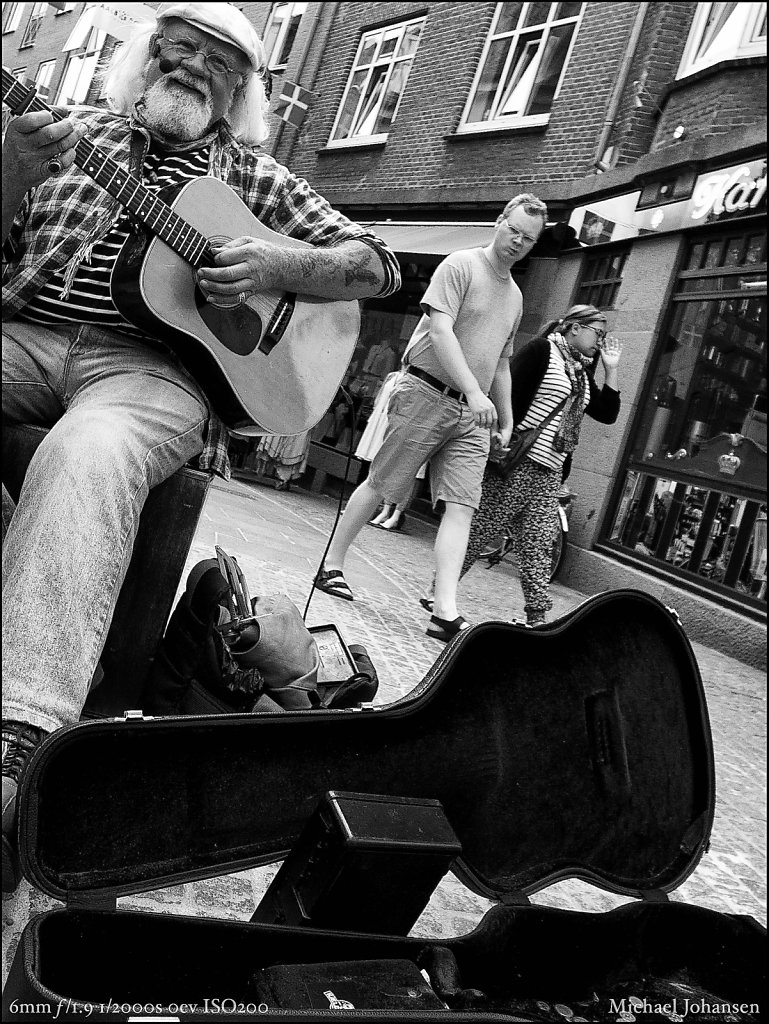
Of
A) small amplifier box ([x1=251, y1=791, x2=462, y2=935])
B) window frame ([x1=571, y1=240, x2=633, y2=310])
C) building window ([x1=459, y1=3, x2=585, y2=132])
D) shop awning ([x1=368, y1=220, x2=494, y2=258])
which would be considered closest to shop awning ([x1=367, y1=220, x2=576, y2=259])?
shop awning ([x1=368, y1=220, x2=494, y2=258])

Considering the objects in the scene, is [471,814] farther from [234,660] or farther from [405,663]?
[405,663]

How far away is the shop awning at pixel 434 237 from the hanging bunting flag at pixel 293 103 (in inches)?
159

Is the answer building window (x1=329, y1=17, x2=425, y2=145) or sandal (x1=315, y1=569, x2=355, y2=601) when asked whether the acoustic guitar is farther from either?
building window (x1=329, y1=17, x2=425, y2=145)

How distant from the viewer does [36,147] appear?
1936 millimetres

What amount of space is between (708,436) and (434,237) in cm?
434

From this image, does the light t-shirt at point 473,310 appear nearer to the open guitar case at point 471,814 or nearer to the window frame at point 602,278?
the open guitar case at point 471,814

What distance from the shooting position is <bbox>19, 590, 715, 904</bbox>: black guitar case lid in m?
1.49

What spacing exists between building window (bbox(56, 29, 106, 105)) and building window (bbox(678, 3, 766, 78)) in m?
6.28

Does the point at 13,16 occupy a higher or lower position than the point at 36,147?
higher

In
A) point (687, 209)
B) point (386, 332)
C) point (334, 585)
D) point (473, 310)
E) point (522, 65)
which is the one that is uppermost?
point (522, 65)

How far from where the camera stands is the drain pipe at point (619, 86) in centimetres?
896

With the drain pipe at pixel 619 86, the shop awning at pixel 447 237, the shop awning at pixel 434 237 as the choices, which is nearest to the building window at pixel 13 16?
the shop awning at pixel 447 237

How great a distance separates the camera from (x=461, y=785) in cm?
182

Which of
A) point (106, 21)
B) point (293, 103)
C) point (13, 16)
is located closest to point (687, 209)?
point (106, 21)
